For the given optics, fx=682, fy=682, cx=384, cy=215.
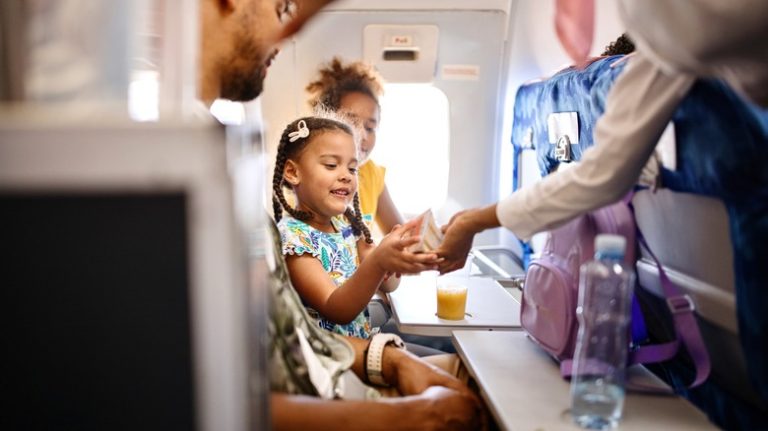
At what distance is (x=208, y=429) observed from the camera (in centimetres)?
79

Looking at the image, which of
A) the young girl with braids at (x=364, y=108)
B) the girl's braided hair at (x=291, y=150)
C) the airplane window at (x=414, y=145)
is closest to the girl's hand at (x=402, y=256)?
the girl's braided hair at (x=291, y=150)

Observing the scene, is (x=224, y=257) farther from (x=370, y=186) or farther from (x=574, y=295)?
(x=370, y=186)

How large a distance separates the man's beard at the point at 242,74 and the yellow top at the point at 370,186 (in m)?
1.68

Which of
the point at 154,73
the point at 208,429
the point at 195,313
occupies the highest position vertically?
the point at 154,73

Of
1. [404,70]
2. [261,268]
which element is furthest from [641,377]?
[404,70]

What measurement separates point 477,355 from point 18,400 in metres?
1.23

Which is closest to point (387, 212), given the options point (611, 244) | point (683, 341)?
point (683, 341)

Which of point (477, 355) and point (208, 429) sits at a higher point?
point (208, 429)

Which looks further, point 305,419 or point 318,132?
point 318,132

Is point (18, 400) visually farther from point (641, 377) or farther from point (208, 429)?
point (641, 377)

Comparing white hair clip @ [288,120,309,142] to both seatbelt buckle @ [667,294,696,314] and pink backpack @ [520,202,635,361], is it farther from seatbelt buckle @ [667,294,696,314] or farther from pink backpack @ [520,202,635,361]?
seatbelt buckle @ [667,294,696,314]

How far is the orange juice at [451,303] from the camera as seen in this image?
2287 millimetres

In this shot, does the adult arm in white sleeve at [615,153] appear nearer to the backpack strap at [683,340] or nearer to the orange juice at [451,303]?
the backpack strap at [683,340]

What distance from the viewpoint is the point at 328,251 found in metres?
2.36
